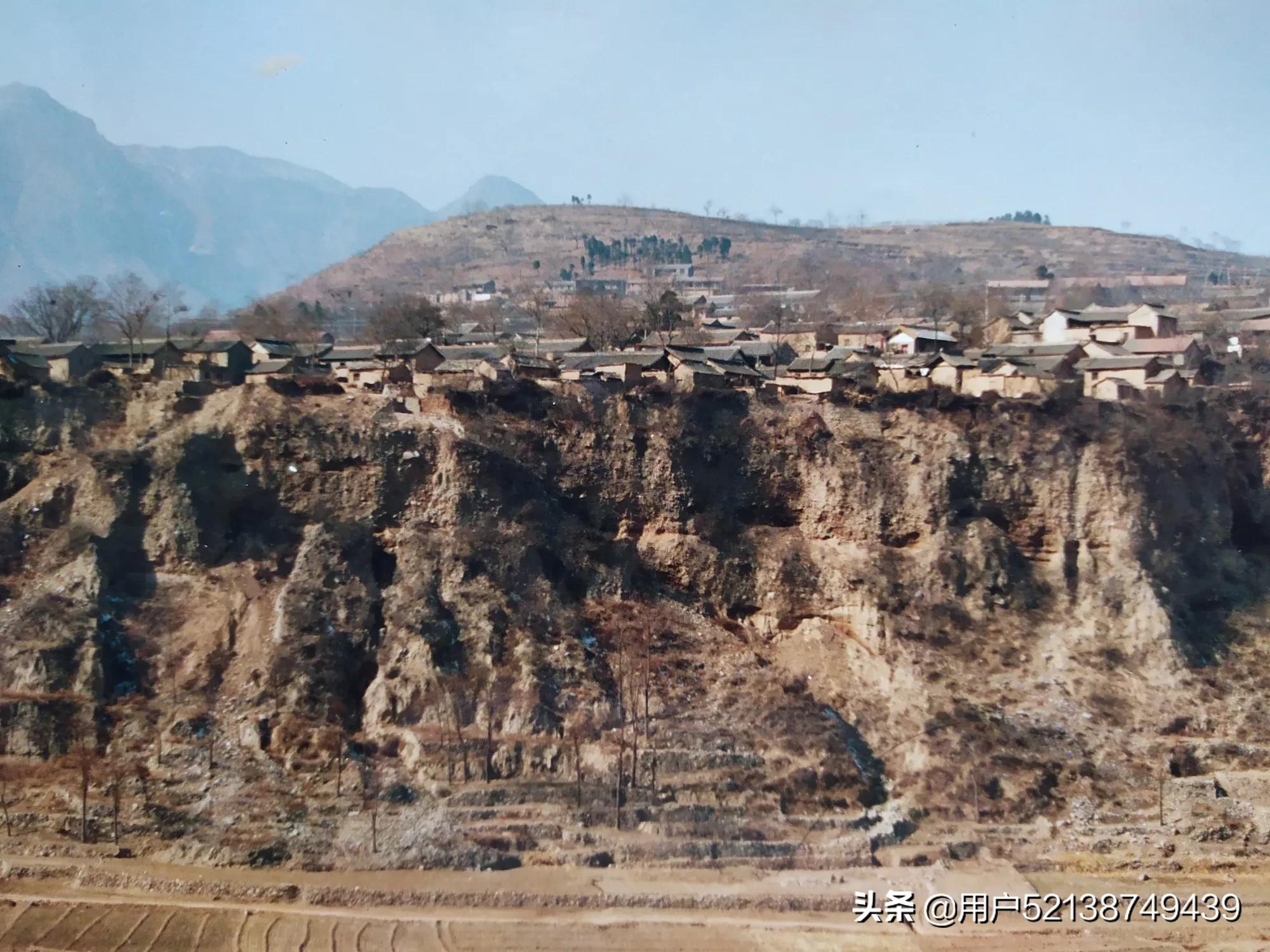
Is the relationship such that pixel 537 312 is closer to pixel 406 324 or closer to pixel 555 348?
pixel 406 324

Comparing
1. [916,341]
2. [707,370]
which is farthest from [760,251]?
[707,370]

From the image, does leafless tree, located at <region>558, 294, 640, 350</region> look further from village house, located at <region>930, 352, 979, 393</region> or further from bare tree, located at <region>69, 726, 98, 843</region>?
bare tree, located at <region>69, 726, 98, 843</region>

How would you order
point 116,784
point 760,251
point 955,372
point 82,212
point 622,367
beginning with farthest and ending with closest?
point 82,212, point 760,251, point 955,372, point 622,367, point 116,784

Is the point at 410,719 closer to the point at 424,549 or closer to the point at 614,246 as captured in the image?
the point at 424,549

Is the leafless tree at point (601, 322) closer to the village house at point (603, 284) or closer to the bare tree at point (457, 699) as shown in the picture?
the bare tree at point (457, 699)

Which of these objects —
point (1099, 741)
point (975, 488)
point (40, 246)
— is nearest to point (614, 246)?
point (40, 246)

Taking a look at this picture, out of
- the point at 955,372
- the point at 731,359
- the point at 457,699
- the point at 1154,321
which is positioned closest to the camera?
the point at 457,699
